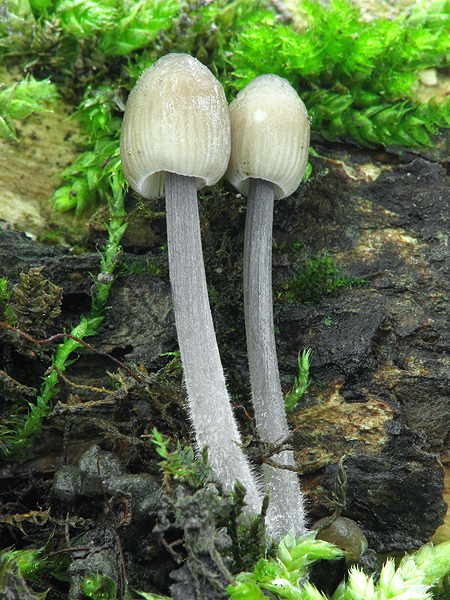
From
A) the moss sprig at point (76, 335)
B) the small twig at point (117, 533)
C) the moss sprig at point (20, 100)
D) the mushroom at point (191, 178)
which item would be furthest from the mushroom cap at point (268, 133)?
the small twig at point (117, 533)

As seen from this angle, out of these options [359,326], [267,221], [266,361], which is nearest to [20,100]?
[267,221]

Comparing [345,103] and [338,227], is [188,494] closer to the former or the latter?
[338,227]

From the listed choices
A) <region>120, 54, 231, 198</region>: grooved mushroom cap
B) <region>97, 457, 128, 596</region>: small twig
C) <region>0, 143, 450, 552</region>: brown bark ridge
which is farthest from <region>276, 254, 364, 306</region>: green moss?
<region>97, 457, 128, 596</region>: small twig

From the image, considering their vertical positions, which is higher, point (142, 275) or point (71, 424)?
point (142, 275)

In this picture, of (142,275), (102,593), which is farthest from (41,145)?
(102,593)

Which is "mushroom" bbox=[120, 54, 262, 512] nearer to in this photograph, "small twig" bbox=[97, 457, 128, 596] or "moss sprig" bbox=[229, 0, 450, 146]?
"small twig" bbox=[97, 457, 128, 596]

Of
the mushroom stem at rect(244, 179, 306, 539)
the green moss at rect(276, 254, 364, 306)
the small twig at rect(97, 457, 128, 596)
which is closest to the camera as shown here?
Result: the small twig at rect(97, 457, 128, 596)
